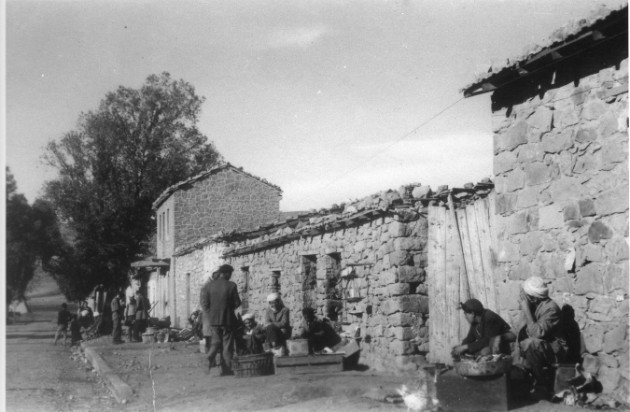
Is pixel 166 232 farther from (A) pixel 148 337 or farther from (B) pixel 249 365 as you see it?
(B) pixel 249 365

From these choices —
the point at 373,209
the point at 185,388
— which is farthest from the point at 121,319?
the point at 373,209

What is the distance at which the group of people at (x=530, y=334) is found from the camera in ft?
20.2

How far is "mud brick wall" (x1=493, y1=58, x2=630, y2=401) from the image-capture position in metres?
5.91

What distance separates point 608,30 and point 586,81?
58 centimetres

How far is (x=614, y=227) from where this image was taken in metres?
5.94

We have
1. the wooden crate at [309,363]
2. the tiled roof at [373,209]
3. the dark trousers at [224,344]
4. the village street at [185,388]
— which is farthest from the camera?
the dark trousers at [224,344]

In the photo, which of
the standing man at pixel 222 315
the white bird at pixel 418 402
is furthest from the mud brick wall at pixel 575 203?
the standing man at pixel 222 315

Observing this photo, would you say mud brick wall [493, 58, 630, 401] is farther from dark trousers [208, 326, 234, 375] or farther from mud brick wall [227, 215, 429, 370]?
dark trousers [208, 326, 234, 375]

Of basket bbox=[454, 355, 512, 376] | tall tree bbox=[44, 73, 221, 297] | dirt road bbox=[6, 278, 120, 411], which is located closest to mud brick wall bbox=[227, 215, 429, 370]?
basket bbox=[454, 355, 512, 376]

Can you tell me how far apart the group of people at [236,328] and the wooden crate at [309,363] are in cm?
76

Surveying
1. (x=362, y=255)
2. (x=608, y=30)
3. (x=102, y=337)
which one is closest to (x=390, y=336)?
(x=362, y=255)

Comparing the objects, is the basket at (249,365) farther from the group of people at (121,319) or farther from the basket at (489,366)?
the group of people at (121,319)

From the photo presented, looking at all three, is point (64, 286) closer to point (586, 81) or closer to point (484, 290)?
point (484, 290)

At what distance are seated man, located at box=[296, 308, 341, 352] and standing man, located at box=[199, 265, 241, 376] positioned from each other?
1246 mm
